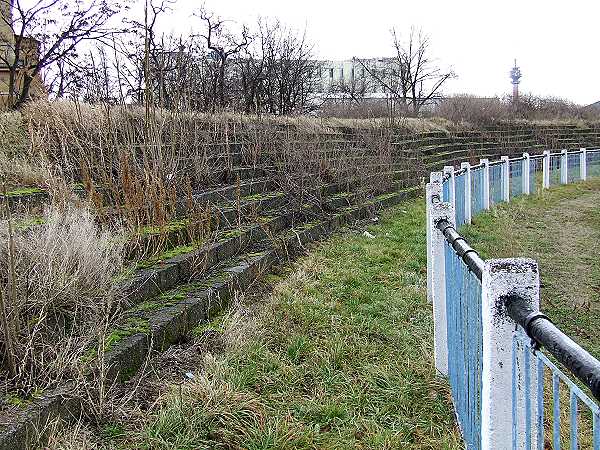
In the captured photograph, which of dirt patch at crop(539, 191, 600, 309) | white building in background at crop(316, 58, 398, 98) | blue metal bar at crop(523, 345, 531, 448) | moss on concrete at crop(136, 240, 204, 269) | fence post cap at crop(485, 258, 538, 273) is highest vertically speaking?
white building in background at crop(316, 58, 398, 98)

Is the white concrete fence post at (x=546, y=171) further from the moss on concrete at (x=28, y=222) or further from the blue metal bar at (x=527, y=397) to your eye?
the blue metal bar at (x=527, y=397)

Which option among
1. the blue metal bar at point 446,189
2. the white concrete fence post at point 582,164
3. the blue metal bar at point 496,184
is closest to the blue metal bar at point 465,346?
the blue metal bar at point 446,189

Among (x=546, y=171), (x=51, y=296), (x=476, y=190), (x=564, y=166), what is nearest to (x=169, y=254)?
(x=51, y=296)

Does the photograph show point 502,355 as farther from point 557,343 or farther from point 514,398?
point 557,343

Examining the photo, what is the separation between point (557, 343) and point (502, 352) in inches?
20.1

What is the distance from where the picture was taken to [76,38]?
1186 cm

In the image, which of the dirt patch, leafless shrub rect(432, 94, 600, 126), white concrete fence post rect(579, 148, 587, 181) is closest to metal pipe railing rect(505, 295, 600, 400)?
the dirt patch

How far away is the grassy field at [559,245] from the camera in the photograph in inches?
215

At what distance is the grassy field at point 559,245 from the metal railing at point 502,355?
158 centimetres

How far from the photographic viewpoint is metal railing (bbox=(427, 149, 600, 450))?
1.46 m

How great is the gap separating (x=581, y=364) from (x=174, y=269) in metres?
3.97

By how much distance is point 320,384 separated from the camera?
3.67 m

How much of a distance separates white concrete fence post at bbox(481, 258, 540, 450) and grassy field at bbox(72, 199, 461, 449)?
1080 mm

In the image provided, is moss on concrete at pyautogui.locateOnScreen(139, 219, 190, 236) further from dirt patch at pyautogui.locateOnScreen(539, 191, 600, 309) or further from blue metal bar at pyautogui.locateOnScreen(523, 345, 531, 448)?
blue metal bar at pyautogui.locateOnScreen(523, 345, 531, 448)
